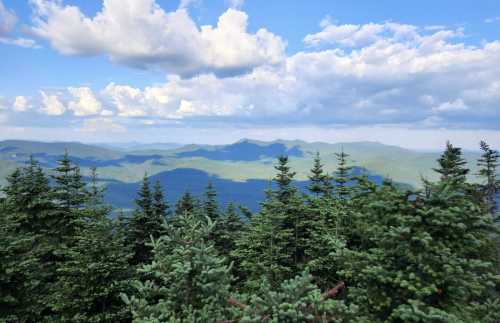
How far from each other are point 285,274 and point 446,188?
56.1ft

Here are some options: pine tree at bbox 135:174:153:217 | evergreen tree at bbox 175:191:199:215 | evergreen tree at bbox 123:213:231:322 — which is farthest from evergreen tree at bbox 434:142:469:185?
evergreen tree at bbox 175:191:199:215

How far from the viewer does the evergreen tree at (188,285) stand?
7930 millimetres

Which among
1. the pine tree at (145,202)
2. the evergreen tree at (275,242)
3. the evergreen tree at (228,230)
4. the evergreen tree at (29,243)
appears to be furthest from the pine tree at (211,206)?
the evergreen tree at (29,243)

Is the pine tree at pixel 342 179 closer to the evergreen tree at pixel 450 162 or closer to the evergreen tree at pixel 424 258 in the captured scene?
the evergreen tree at pixel 450 162

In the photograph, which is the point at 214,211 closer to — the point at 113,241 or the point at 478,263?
the point at 113,241

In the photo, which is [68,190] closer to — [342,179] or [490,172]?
[342,179]

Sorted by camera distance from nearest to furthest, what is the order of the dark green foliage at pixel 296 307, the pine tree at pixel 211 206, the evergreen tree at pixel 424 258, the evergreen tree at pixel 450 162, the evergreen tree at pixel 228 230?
the evergreen tree at pixel 424 258, the dark green foliage at pixel 296 307, the evergreen tree at pixel 450 162, the evergreen tree at pixel 228 230, the pine tree at pixel 211 206

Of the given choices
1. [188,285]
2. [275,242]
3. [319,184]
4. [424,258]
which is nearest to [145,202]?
[275,242]

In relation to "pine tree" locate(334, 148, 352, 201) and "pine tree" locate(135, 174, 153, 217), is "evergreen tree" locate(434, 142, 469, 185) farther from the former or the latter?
"pine tree" locate(135, 174, 153, 217)

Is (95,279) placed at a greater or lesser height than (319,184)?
lesser

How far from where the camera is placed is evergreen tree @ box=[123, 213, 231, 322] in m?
7.93

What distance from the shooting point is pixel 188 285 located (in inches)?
331

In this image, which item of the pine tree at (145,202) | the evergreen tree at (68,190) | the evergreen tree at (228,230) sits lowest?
the evergreen tree at (228,230)

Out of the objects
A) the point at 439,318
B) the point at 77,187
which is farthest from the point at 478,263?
the point at 77,187
